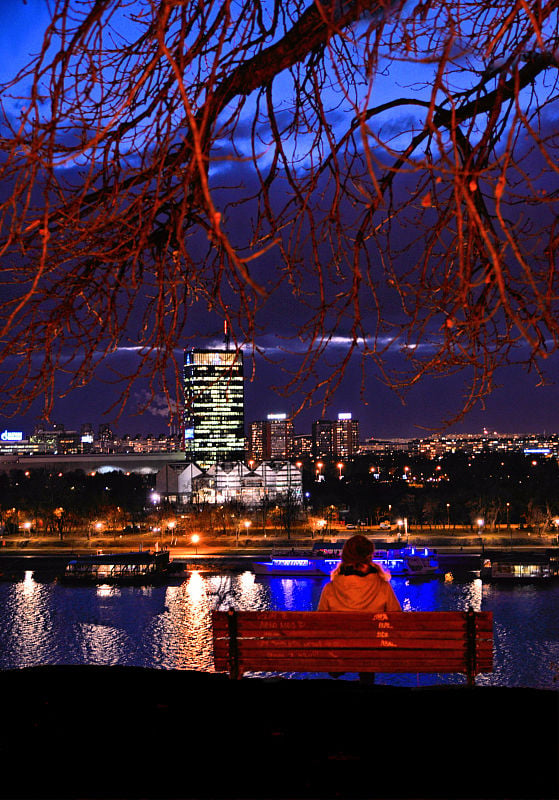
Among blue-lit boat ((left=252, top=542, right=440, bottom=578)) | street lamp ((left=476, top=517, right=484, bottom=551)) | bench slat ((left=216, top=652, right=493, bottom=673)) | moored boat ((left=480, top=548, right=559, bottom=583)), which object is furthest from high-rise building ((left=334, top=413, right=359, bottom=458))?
bench slat ((left=216, top=652, right=493, bottom=673))

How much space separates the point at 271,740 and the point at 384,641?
69 centimetres

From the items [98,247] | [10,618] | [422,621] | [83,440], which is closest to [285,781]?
[422,621]

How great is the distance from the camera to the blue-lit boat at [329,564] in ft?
81.0

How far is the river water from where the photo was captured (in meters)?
16.1

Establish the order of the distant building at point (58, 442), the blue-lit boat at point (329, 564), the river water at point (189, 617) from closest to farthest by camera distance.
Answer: the river water at point (189, 617)
the blue-lit boat at point (329, 564)
the distant building at point (58, 442)

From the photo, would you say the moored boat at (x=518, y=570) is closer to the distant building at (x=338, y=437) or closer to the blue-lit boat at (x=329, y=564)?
the blue-lit boat at (x=329, y=564)

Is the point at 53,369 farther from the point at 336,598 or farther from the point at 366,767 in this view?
the point at 336,598

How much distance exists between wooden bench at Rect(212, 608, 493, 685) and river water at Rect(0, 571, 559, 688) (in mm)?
11806

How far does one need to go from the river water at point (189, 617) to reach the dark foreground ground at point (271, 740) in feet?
38.8

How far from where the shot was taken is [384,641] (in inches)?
115

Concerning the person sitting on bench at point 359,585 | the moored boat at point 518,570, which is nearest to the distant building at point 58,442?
the moored boat at point 518,570

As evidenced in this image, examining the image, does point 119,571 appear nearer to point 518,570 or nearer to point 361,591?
point 518,570

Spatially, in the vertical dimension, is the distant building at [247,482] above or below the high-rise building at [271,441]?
below

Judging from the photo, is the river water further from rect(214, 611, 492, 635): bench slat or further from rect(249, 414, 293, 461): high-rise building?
rect(249, 414, 293, 461): high-rise building
